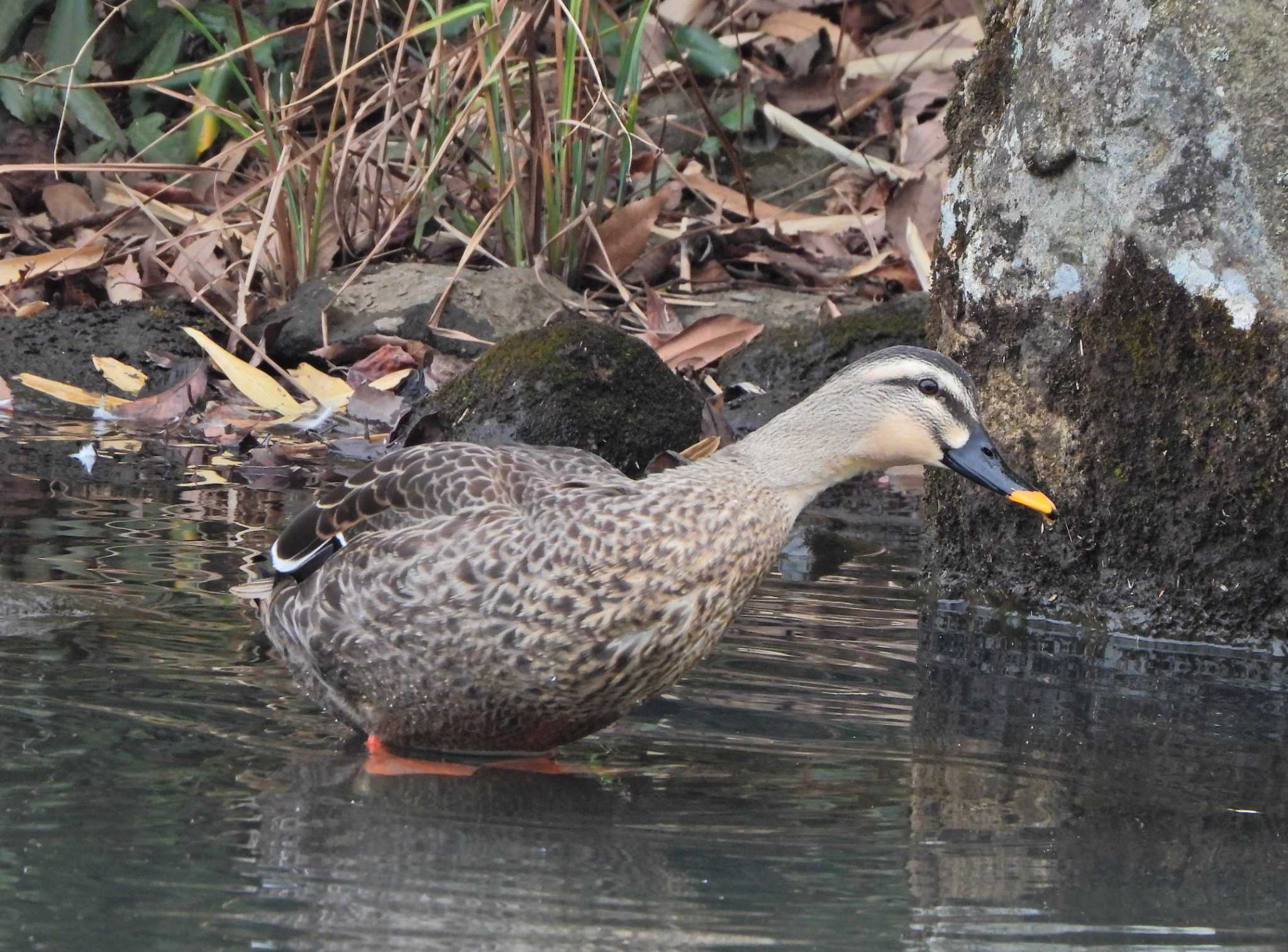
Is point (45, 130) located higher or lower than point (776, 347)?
higher

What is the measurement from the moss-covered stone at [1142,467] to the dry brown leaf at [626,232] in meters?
3.03

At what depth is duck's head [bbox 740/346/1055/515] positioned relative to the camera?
4.12 m

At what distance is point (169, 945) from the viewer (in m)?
2.82

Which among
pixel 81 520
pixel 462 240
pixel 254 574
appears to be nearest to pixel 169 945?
pixel 254 574

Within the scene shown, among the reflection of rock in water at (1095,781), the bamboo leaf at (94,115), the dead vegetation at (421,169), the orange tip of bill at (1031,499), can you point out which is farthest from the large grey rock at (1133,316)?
the bamboo leaf at (94,115)

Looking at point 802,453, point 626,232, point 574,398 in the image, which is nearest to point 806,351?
point 626,232

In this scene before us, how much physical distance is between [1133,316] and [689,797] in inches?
92.0

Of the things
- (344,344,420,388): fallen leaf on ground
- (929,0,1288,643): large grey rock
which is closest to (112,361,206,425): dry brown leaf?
(344,344,420,388): fallen leaf on ground

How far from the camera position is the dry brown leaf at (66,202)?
9174 mm

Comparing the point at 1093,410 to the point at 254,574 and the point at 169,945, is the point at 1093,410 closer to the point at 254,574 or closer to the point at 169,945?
the point at 254,574

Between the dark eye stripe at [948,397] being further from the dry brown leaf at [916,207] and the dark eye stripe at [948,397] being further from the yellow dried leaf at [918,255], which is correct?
the dry brown leaf at [916,207]

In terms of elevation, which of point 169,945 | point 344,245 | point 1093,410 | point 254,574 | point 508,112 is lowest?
point 169,945

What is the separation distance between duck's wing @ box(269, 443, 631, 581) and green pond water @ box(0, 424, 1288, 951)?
364mm

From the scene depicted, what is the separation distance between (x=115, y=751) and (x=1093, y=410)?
2.98m
